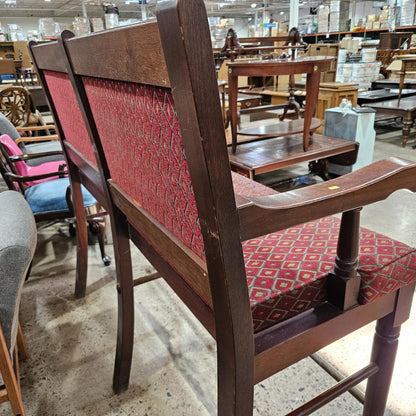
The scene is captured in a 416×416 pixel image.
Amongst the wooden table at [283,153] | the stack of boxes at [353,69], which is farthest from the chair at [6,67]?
the stack of boxes at [353,69]

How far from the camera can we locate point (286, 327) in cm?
75

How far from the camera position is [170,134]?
547mm

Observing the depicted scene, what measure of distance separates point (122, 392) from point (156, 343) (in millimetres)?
260

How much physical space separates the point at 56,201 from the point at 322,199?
5.59 feet

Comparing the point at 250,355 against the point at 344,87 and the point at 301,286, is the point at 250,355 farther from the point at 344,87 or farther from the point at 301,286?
the point at 344,87

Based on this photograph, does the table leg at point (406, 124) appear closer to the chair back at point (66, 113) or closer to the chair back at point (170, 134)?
the chair back at point (66, 113)

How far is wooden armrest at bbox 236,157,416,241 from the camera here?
533 mm

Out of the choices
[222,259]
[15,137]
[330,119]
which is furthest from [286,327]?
[330,119]

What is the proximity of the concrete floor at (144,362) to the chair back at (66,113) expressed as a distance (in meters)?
0.68

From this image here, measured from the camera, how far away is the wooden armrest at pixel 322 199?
0.53m

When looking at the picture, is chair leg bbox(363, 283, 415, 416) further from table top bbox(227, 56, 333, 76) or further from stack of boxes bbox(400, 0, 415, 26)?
stack of boxes bbox(400, 0, 415, 26)

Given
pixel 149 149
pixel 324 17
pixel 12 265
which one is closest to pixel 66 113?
pixel 12 265

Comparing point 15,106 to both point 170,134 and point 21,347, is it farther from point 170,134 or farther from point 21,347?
point 170,134

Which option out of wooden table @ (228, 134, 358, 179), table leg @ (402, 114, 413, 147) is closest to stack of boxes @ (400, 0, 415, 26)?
table leg @ (402, 114, 413, 147)
